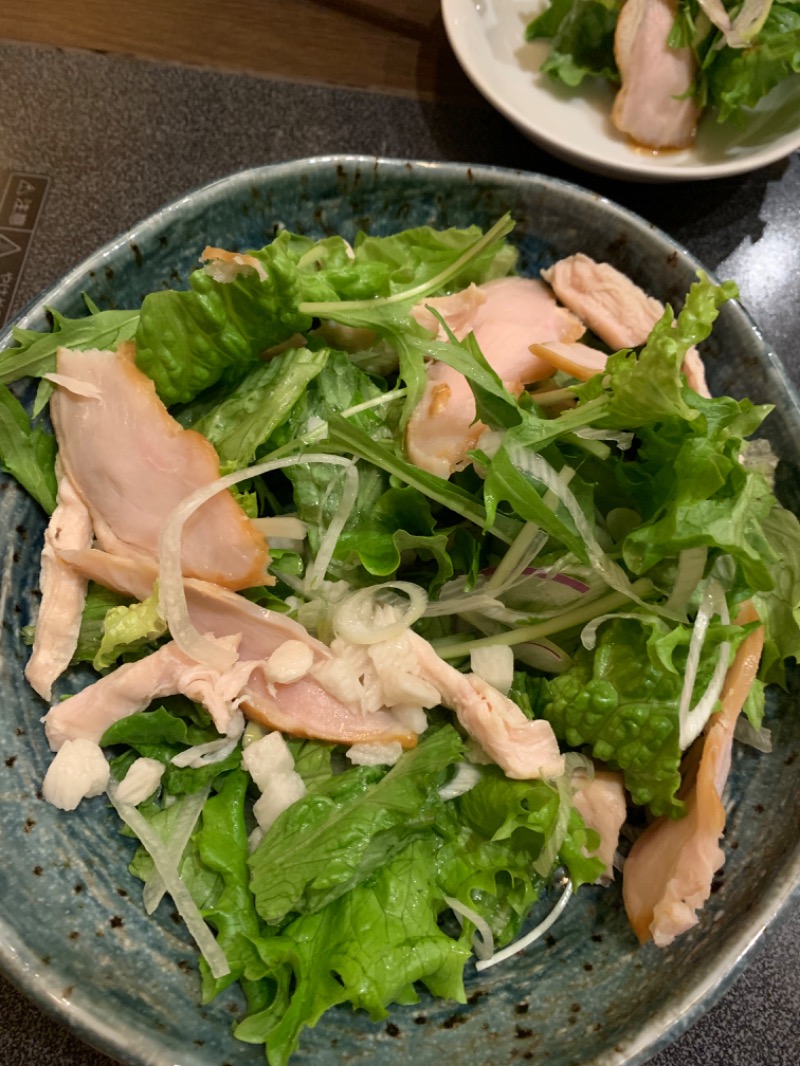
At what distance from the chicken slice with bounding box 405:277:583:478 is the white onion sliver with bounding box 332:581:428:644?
22 centimetres

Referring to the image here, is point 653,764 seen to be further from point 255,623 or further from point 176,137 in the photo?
point 176,137

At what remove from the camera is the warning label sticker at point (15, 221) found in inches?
79.2

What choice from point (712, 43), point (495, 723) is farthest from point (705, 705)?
point (712, 43)

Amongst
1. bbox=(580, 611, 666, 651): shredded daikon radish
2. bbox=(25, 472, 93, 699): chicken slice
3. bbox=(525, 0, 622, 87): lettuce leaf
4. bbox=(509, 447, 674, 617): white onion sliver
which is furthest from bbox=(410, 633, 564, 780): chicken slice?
bbox=(525, 0, 622, 87): lettuce leaf

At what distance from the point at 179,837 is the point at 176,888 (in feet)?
0.25

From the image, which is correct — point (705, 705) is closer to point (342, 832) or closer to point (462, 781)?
point (462, 781)

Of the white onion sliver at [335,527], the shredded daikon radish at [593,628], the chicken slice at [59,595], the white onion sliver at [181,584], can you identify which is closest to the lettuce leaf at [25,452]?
the chicken slice at [59,595]

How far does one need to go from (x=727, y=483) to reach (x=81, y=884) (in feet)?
3.88

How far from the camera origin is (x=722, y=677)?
1252 mm

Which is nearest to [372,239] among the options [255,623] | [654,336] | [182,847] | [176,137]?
[654,336]

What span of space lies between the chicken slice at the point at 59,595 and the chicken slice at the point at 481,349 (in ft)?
1.99

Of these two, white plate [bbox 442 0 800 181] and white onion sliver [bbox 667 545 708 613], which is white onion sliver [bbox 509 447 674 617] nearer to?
white onion sliver [bbox 667 545 708 613]

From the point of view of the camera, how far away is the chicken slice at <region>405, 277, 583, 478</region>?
1367 millimetres

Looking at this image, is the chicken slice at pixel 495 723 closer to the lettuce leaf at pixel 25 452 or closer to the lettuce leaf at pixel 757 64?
the lettuce leaf at pixel 25 452
